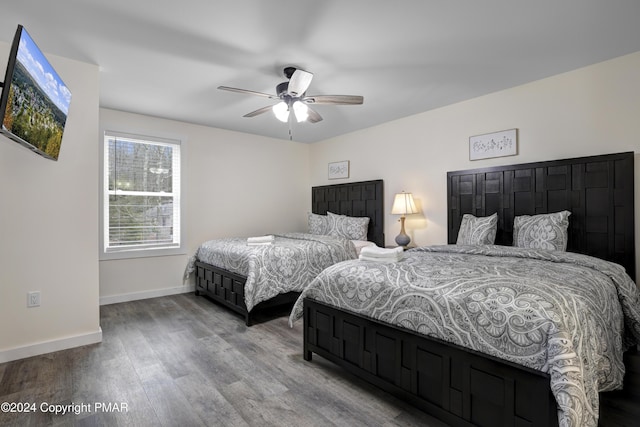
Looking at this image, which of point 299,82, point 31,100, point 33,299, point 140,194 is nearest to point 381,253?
point 299,82

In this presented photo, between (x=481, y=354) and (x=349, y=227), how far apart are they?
338 cm

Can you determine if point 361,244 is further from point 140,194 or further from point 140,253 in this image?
point 140,194

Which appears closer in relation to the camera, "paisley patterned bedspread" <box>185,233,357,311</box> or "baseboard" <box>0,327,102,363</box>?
"baseboard" <box>0,327,102,363</box>

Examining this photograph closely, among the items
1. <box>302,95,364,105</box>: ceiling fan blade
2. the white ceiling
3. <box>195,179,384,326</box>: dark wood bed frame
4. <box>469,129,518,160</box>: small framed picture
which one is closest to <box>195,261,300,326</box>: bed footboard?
<box>195,179,384,326</box>: dark wood bed frame

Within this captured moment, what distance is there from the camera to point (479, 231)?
10.8 feet

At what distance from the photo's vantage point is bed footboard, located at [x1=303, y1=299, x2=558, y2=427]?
141 cm

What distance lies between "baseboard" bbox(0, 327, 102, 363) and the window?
4.86 feet

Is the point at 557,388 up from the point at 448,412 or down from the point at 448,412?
up

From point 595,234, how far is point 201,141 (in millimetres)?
4851

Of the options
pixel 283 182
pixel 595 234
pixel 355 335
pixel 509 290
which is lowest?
pixel 355 335

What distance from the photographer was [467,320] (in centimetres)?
160

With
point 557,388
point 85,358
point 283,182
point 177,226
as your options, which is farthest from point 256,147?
point 557,388

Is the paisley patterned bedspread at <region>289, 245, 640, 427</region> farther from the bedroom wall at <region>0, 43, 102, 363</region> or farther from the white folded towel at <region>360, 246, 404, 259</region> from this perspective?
the bedroom wall at <region>0, 43, 102, 363</region>

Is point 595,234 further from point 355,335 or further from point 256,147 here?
point 256,147
